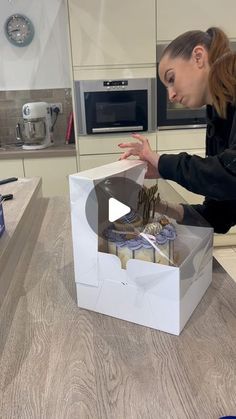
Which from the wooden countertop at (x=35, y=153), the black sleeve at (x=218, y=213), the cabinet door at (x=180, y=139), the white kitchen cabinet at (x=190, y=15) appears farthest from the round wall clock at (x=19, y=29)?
the black sleeve at (x=218, y=213)

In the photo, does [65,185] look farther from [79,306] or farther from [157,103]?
[79,306]

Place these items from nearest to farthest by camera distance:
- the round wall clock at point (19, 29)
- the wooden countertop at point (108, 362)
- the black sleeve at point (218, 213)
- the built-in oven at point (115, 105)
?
the wooden countertop at point (108, 362), the black sleeve at point (218, 213), the built-in oven at point (115, 105), the round wall clock at point (19, 29)

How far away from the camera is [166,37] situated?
2.79 meters

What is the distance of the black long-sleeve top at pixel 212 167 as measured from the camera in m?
0.84

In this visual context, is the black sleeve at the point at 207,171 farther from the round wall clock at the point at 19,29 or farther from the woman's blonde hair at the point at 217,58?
the round wall clock at the point at 19,29

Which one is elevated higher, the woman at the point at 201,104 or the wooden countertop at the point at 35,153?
the woman at the point at 201,104

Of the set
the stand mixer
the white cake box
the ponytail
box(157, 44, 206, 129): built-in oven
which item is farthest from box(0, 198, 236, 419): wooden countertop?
the stand mixer

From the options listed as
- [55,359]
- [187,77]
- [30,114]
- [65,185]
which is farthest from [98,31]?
[55,359]

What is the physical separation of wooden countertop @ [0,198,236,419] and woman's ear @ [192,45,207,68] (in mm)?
549

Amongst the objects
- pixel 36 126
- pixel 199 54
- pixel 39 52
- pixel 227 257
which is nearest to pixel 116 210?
pixel 199 54

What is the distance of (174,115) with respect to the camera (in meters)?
2.95

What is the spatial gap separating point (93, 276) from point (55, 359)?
0.62ft

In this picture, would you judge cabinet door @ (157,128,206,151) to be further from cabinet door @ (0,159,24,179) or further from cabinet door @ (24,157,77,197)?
cabinet door @ (0,159,24,179)
